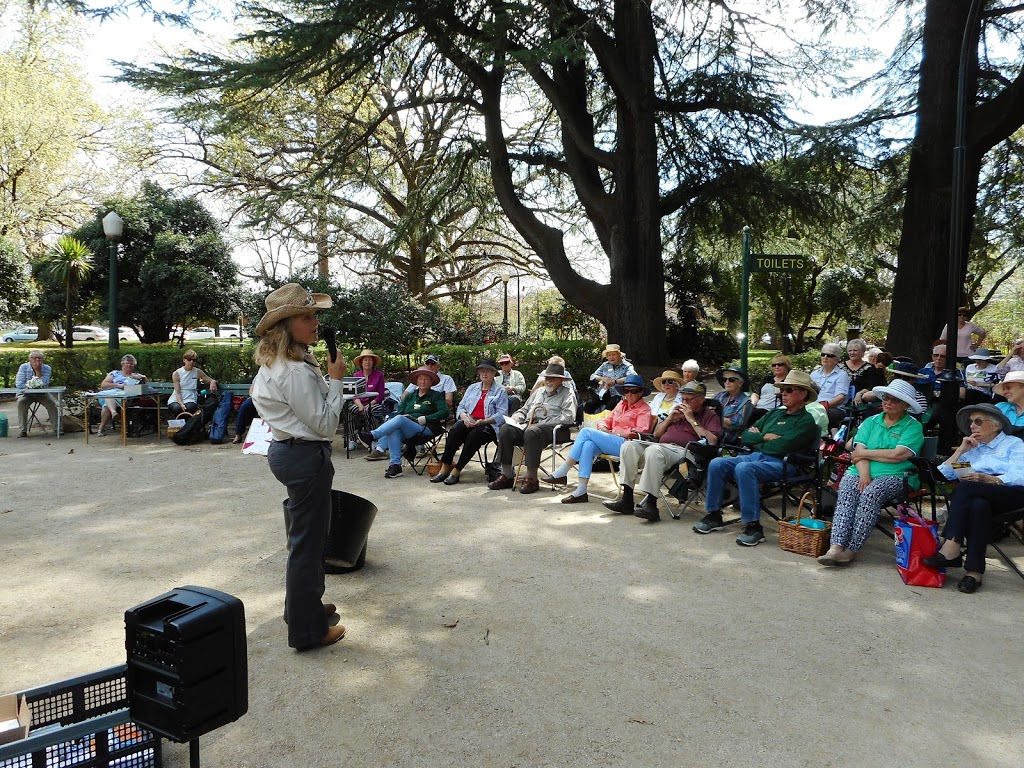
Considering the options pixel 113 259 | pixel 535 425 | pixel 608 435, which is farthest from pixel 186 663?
pixel 113 259

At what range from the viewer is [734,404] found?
22.9ft

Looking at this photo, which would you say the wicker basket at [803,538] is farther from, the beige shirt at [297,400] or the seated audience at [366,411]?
the seated audience at [366,411]

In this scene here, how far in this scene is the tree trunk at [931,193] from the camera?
36.6ft

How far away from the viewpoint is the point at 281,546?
540 cm

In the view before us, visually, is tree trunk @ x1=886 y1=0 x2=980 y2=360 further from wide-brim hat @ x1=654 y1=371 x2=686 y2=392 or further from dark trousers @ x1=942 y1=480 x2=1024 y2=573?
dark trousers @ x1=942 y1=480 x2=1024 y2=573

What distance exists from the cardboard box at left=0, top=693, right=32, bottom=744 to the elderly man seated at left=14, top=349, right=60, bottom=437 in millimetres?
9880

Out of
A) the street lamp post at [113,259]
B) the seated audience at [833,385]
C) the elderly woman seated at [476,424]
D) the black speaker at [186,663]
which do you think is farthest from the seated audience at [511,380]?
the street lamp post at [113,259]

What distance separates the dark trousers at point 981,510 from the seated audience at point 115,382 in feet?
33.8

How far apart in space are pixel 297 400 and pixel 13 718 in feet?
5.26

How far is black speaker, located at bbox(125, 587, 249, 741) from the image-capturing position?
2.23m

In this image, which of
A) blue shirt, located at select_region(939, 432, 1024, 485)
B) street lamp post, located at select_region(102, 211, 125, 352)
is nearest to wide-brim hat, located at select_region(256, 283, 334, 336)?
blue shirt, located at select_region(939, 432, 1024, 485)

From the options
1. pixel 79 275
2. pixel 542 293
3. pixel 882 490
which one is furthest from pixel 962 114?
pixel 542 293

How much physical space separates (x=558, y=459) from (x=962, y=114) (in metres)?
5.41

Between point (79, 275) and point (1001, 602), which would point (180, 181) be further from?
point (1001, 602)
